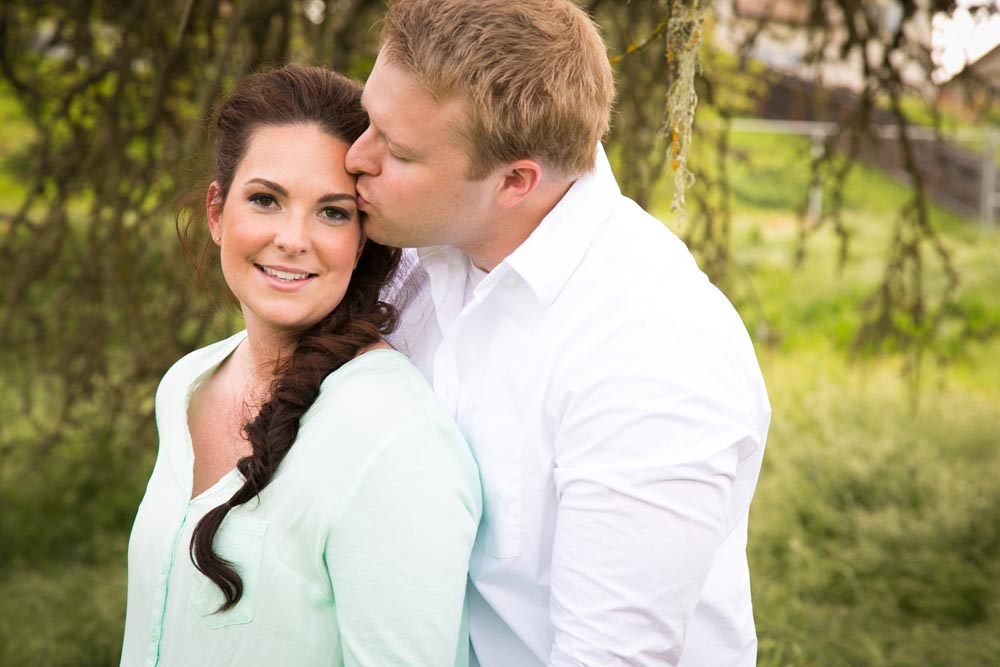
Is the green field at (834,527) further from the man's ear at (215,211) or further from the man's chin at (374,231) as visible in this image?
the man's ear at (215,211)

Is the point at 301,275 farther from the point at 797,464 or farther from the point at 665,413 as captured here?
the point at 797,464

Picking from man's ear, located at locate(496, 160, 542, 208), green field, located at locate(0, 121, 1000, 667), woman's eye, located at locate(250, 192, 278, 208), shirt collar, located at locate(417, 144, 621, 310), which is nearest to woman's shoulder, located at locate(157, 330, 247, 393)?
woman's eye, located at locate(250, 192, 278, 208)

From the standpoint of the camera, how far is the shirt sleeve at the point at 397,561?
1568 millimetres

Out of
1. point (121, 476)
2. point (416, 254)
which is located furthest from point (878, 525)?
point (121, 476)

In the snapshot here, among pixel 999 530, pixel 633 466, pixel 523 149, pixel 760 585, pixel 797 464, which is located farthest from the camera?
pixel 797 464

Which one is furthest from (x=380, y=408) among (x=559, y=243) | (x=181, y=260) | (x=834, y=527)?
(x=834, y=527)

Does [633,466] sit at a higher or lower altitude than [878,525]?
higher

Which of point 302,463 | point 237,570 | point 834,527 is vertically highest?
point 302,463

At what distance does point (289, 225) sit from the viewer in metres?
1.80

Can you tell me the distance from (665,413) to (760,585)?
2.91 metres

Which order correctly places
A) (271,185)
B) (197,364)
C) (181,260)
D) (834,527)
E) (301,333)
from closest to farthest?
(271,185) < (301,333) < (197,364) < (181,260) < (834,527)

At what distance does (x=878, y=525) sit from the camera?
4.71 meters

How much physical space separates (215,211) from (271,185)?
0.25 metres

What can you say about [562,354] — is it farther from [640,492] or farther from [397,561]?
[397,561]
